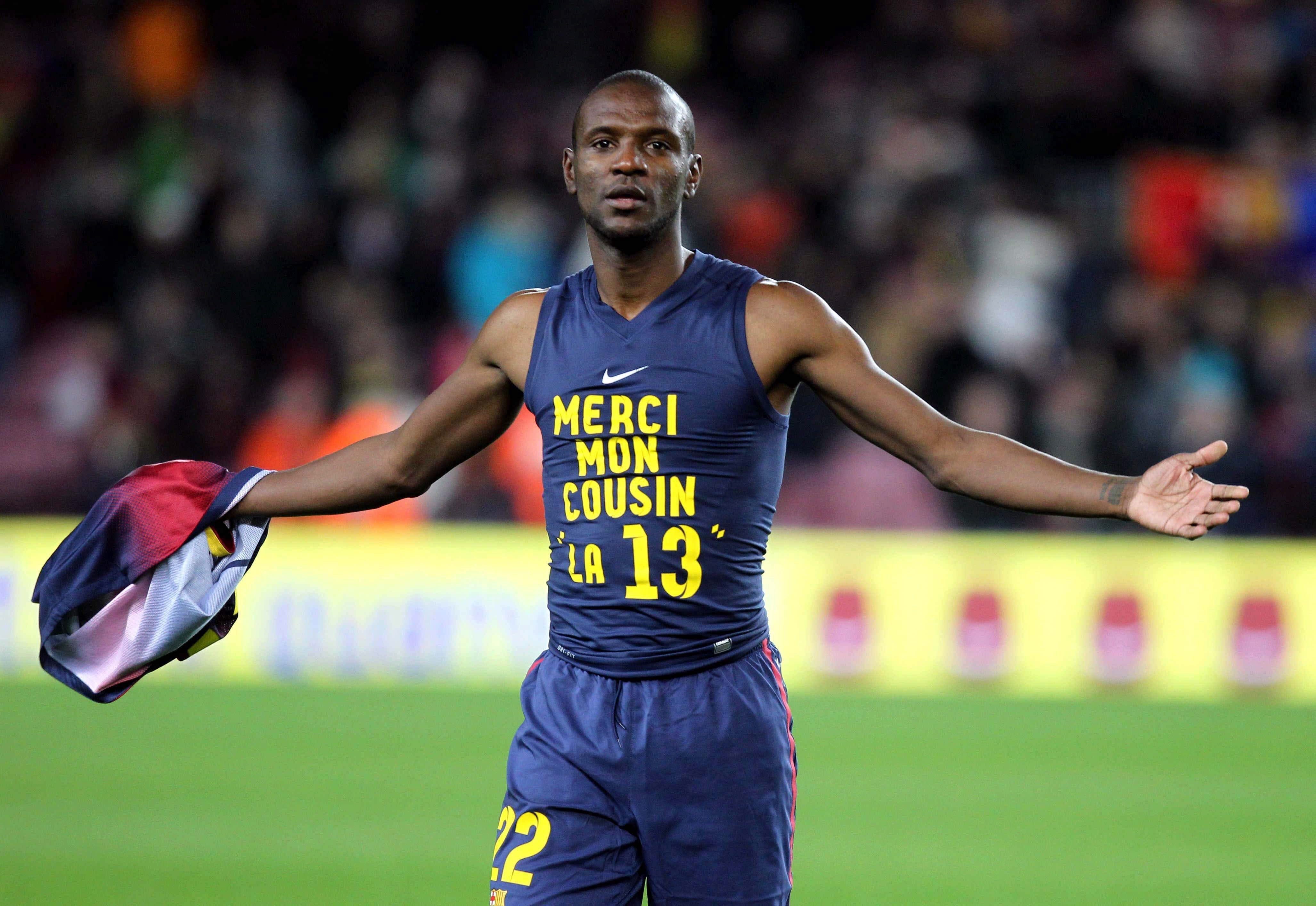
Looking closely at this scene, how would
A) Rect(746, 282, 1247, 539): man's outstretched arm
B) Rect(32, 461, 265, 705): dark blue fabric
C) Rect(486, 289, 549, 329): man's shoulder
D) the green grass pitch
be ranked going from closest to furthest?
1. Rect(746, 282, 1247, 539): man's outstretched arm
2. Rect(486, 289, 549, 329): man's shoulder
3. Rect(32, 461, 265, 705): dark blue fabric
4. the green grass pitch

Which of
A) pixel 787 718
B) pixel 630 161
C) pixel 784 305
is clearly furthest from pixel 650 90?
pixel 787 718

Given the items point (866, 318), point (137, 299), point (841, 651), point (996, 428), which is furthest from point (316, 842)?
point (137, 299)

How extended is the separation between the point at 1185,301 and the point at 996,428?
2.17m

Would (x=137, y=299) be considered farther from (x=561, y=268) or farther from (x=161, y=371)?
(x=561, y=268)

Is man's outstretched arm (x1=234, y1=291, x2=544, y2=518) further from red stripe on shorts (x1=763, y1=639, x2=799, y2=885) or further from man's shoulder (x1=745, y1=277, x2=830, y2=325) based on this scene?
red stripe on shorts (x1=763, y1=639, x2=799, y2=885)

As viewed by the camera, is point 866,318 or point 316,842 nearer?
point 316,842

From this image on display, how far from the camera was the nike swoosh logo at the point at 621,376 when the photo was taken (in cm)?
407

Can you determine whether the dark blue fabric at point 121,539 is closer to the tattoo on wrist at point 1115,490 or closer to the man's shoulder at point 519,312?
the man's shoulder at point 519,312

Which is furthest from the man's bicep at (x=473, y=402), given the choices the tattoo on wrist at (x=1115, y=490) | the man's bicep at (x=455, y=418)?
the tattoo on wrist at (x=1115, y=490)

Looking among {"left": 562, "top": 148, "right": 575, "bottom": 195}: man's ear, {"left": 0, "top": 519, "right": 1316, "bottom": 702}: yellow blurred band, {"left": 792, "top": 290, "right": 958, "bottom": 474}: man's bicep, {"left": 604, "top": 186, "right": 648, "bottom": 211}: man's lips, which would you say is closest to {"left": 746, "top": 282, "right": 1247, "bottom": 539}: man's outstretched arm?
{"left": 792, "top": 290, "right": 958, "bottom": 474}: man's bicep

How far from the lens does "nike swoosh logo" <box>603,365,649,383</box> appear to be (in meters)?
4.07

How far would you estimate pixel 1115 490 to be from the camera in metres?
3.82

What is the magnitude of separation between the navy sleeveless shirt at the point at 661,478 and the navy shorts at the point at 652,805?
0.35 ft

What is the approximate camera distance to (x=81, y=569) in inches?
178
